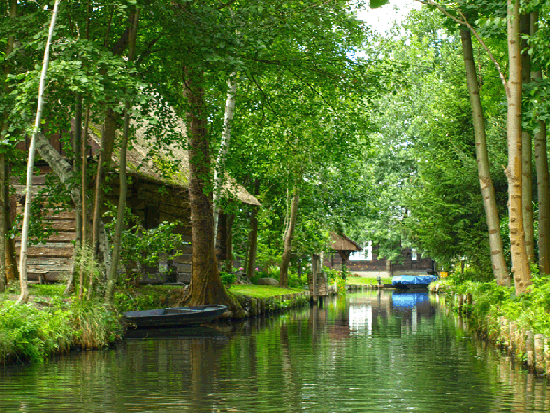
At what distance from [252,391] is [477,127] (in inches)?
311

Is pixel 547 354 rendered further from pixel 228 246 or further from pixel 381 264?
pixel 381 264

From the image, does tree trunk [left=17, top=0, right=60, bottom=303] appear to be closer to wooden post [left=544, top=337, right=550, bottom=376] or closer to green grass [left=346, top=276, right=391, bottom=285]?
wooden post [left=544, top=337, right=550, bottom=376]

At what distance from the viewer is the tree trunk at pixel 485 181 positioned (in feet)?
43.6

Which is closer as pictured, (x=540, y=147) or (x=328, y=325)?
(x=540, y=147)

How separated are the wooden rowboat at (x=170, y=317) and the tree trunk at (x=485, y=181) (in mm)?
6535

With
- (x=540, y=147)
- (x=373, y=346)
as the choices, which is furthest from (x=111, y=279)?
(x=540, y=147)

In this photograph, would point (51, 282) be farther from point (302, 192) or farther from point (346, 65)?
point (302, 192)

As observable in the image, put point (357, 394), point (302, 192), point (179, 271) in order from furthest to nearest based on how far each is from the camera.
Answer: point (302, 192), point (179, 271), point (357, 394)

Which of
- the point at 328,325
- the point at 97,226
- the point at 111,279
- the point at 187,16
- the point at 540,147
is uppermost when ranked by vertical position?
the point at 187,16

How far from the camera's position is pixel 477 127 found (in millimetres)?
13547

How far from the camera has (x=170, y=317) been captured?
52.9 feet

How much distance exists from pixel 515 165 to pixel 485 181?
1.92 meters

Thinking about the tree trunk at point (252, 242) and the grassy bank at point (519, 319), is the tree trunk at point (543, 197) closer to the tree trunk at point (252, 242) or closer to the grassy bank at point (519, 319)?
the grassy bank at point (519, 319)

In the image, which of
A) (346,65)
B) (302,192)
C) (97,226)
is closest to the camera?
(97,226)
